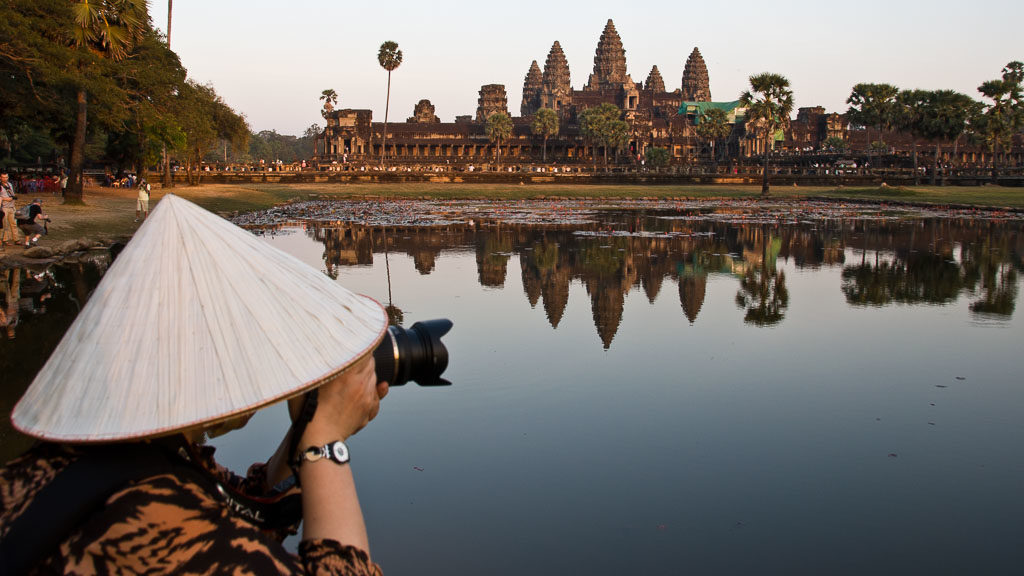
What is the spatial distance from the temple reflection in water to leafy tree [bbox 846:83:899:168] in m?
38.0

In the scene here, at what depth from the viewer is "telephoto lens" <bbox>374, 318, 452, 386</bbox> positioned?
64.8 inches

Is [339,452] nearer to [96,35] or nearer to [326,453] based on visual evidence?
[326,453]

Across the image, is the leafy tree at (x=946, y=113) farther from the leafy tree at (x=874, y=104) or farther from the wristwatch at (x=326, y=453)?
the wristwatch at (x=326, y=453)

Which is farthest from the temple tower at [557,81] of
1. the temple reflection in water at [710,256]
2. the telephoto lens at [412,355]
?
the telephoto lens at [412,355]

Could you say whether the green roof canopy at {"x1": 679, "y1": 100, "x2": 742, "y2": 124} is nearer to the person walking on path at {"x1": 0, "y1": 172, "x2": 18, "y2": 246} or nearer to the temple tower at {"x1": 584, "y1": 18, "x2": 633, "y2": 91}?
the temple tower at {"x1": 584, "y1": 18, "x2": 633, "y2": 91}

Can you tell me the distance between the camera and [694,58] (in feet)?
342

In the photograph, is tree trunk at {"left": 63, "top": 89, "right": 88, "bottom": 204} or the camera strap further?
tree trunk at {"left": 63, "top": 89, "right": 88, "bottom": 204}

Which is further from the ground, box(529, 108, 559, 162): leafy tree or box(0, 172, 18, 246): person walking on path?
box(529, 108, 559, 162): leafy tree

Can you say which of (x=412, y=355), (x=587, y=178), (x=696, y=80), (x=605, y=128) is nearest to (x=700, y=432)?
(x=412, y=355)

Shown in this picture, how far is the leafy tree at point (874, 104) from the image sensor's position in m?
58.6

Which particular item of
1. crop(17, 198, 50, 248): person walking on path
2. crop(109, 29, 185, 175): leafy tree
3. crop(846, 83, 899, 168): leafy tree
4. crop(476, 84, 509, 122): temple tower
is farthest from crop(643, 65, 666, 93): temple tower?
crop(17, 198, 50, 248): person walking on path

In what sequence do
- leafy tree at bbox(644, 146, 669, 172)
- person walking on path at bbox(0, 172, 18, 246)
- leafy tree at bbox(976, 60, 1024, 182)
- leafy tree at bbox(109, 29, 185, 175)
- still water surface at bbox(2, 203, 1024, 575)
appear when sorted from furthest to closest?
leafy tree at bbox(644, 146, 669, 172), leafy tree at bbox(976, 60, 1024, 182), leafy tree at bbox(109, 29, 185, 175), person walking on path at bbox(0, 172, 18, 246), still water surface at bbox(2, 203, 1024, 575)

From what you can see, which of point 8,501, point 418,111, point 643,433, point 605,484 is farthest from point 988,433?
point 418,111

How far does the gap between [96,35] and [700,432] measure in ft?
71.0
